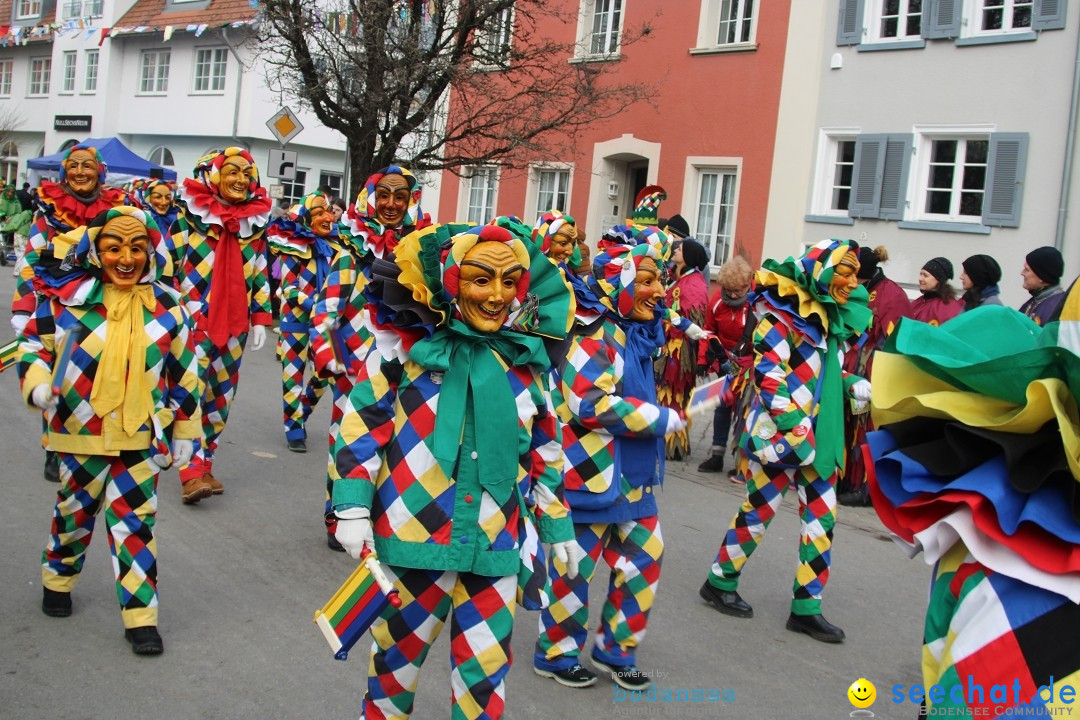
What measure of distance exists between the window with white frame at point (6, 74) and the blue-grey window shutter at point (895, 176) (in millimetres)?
38260

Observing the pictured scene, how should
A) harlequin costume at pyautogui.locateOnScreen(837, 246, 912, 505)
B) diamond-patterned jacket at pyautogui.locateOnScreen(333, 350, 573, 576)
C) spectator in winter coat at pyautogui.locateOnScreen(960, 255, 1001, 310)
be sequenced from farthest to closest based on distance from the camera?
harlequin costume at pyautogui.locateOnScreen(837, 246, 912, 505)
spectator in winter coat at pyautogui.locateOnScreen(960, 255, 1001, 310)
diamond-patterned jacket at pyautogui.locateOnScreen(333, 350, 573, 576)

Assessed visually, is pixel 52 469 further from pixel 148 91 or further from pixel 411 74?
pixel 148 91

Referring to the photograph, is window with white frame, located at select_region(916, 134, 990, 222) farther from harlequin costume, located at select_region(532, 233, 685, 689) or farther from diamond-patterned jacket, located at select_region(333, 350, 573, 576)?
diamond-patterned jacket, located at select_region(333, 350, 573, 576)

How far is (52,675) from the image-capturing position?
4.41 metres

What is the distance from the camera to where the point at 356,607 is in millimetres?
3125

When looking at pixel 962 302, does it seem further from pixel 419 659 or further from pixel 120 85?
pixel 120 85

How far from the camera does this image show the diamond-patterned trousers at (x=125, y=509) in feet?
15.3

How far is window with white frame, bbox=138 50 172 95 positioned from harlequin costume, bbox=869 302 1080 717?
117 feet

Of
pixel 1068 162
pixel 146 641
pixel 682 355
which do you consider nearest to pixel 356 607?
pixel 146 641

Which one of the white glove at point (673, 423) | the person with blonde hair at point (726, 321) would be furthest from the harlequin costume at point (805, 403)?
the person with blonde hair at point (726, 321)

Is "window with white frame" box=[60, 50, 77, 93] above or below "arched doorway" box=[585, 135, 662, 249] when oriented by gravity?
above

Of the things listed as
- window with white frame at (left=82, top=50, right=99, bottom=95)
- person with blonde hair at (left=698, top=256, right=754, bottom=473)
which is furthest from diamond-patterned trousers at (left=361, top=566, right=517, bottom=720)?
window with white frame at (left=82, top=50, right=99, bottom=95)

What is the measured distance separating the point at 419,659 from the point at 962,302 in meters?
7.15

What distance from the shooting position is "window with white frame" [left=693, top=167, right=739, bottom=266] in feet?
59.7
